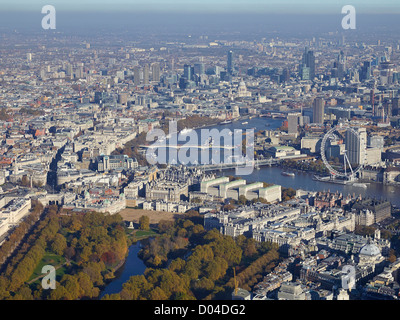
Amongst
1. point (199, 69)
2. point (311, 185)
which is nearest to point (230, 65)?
point (199, 69)

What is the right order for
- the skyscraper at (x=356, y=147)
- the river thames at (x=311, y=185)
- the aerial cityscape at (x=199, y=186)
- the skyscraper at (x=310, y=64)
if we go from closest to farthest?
the aerial cityscape at (x=199, y=186) → the river thames at (x=311, y=185) → the skyscraper at (x=356, y=147) → the skyscraper at (x=310, y=64)

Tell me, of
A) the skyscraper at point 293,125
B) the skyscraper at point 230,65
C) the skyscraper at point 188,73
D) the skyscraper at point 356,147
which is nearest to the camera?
the skyscraper at point 356,147

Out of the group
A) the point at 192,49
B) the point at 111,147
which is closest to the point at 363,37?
the point at 192,49

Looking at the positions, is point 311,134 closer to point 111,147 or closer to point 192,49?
point 111,147

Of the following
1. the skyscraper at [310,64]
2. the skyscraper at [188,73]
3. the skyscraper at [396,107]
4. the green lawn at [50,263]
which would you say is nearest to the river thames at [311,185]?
the green lawn at [50,263]

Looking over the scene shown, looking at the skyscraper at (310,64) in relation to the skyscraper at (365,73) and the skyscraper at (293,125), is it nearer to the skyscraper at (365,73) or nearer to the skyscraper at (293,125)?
the skyscraper at (365,73)

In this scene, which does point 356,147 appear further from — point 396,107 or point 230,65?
point 230,65
